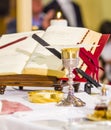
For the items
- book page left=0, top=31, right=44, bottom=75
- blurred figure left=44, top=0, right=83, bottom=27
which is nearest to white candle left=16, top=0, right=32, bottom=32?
book page left=0, top=31, right=44, bottom=75

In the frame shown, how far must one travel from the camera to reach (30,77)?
1784mm

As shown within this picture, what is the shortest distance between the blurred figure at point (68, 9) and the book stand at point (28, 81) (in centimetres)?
241

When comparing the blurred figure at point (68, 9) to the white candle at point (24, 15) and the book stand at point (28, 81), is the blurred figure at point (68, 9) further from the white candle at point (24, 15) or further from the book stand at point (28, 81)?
the book stand at point (28, 81)

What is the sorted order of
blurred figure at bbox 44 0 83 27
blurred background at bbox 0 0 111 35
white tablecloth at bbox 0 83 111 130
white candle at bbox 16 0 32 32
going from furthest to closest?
blurred background at bbox 0 0 111 35 → blurred figure at bbox 44 0 83 27 → white candle at bbox 16 0 32 32 → white tablecloth at bbox 0 83 111 130

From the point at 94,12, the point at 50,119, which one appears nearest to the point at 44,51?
the point at 50,119

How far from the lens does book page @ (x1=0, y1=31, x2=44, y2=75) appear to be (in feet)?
5.95

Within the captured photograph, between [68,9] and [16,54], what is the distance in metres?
2.59

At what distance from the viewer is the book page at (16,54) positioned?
5.95 feet

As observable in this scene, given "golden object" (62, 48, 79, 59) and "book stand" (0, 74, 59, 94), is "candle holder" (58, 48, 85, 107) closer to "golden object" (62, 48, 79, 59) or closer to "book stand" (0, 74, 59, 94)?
"golden object" (62, 48, 79, 59)

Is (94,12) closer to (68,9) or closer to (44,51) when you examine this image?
(68,9)

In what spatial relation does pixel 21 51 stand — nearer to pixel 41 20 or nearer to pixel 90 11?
pixel 41 20

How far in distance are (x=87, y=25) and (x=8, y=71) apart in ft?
10.5

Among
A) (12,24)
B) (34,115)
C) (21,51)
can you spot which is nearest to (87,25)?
(12,24)

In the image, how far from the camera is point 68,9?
4.43 metres
